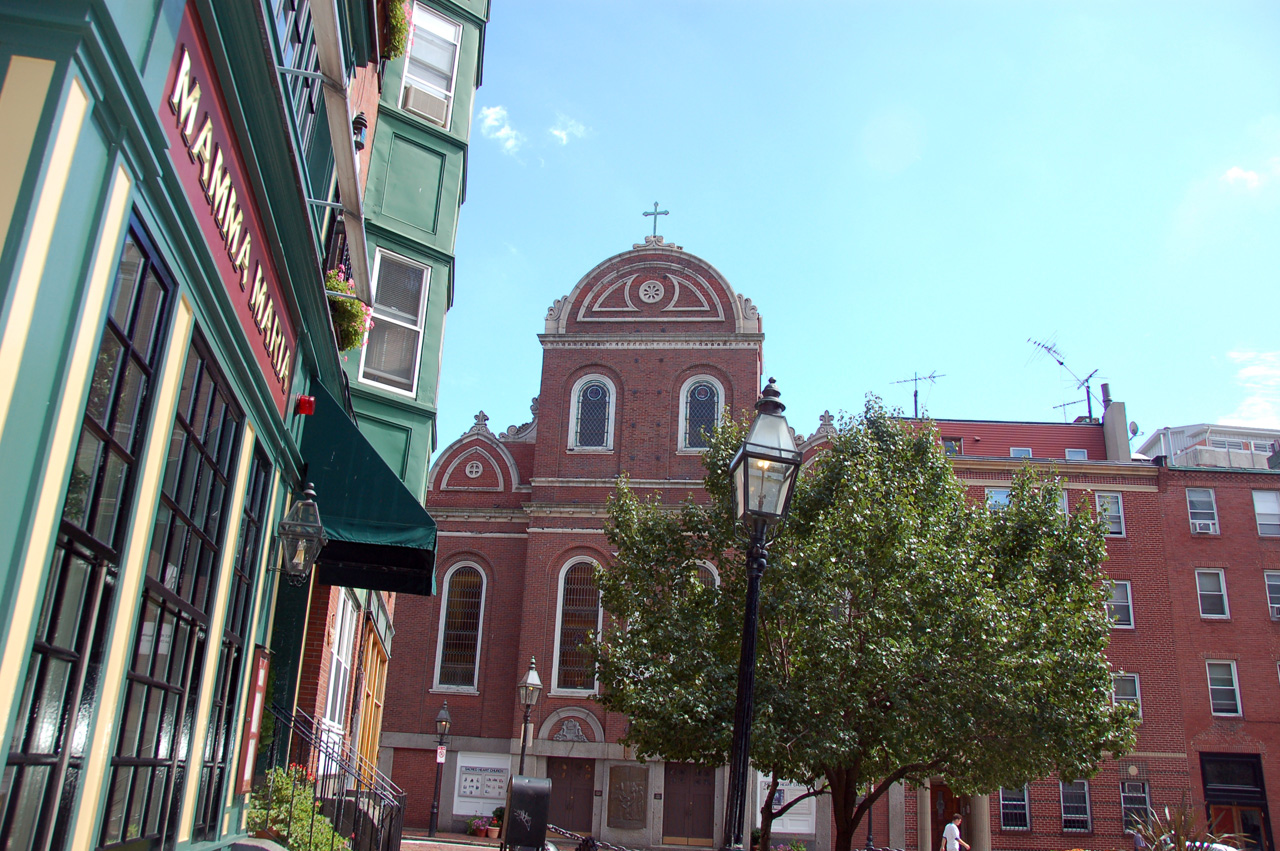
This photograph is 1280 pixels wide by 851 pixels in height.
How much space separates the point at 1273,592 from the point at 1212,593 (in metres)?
2.02

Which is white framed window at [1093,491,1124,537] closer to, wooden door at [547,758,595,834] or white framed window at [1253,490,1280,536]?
white framed window at [1253,490,1280,536]

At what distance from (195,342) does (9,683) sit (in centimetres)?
252

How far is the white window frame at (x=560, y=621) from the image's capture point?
97.4 ft

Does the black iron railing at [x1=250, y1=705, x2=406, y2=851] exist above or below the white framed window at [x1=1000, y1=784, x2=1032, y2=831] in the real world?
above

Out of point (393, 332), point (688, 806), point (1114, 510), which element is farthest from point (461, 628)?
point (1114, 510)

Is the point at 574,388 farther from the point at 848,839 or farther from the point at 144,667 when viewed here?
the point at 144,667

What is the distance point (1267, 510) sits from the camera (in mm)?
33344

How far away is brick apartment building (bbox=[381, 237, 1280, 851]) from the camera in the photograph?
29.3m

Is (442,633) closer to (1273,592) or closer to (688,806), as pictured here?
(688,806)

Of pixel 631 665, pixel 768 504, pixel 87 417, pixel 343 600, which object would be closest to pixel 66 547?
pixel 87 417

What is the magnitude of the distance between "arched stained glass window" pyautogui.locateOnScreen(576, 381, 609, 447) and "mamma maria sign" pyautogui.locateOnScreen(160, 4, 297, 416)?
25002 mm

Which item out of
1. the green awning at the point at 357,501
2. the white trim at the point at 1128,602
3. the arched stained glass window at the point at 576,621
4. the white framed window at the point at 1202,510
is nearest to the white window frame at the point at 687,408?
the arched stained glass window at the point at 576,621

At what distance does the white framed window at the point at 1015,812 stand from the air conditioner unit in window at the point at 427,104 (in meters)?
26.3

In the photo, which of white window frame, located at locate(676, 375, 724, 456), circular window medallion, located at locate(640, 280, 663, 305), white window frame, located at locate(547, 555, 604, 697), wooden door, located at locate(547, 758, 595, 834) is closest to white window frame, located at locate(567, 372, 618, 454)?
white window frame, located at locate(676, 375, 724, 456)
